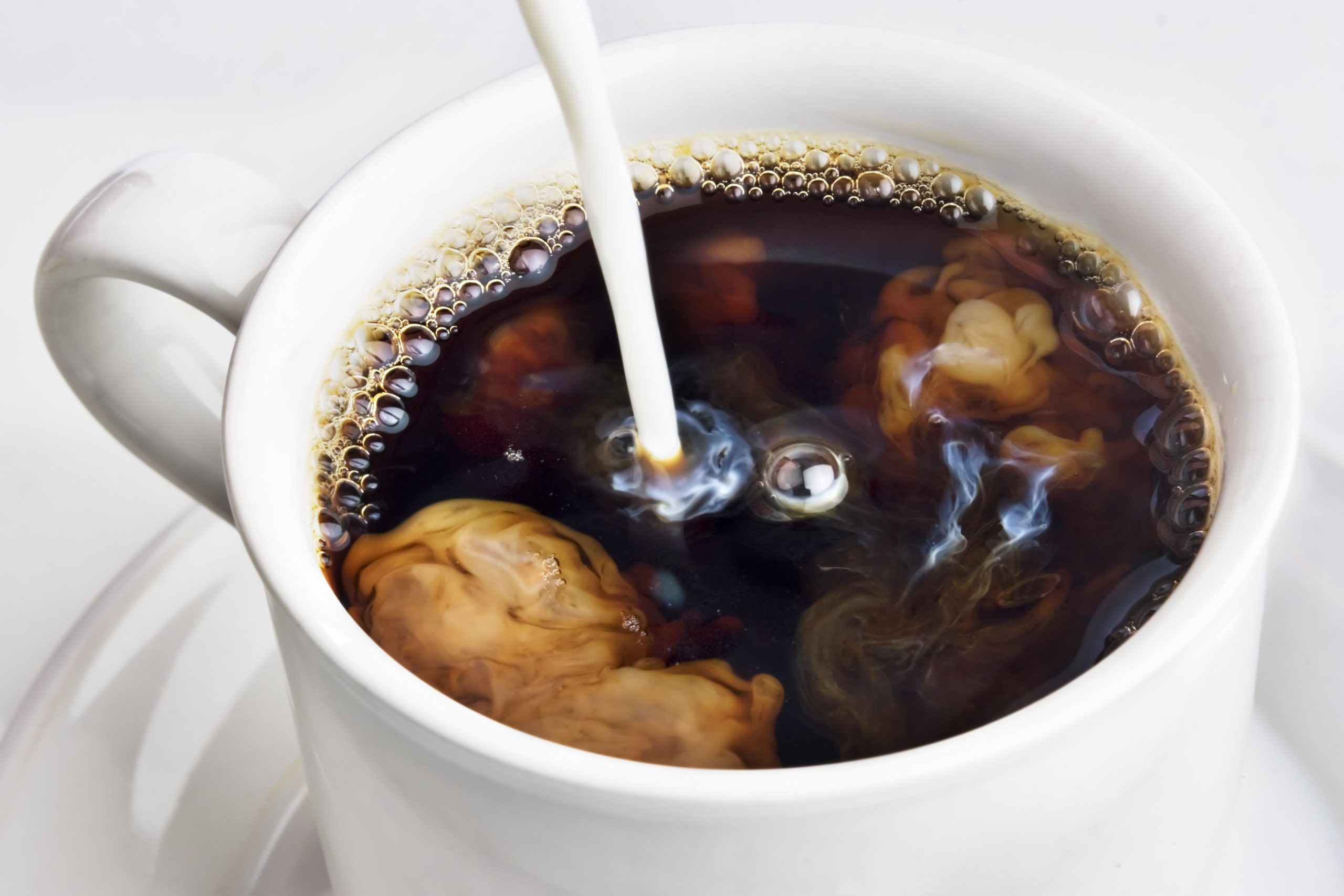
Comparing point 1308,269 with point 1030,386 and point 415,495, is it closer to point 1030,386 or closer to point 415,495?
point 1030,386

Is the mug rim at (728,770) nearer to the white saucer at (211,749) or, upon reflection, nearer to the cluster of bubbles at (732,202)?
the cluster of bubbles at (732,202)

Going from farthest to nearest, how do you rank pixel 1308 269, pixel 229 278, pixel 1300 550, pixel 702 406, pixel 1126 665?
pixel 1308 269 → pixel 1300 550 → pixel 702 406 → pixel 229 278 → pixel 1126 665

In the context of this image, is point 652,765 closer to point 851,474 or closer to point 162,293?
point 851,474

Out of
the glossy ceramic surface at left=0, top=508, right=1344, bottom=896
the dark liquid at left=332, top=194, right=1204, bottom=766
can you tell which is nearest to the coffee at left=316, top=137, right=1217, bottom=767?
the dark liquid at left=332, top=194, right=1204, bottom=766

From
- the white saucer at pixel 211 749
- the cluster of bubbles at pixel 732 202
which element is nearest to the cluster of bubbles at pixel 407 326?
the cluster of bubbles at pixel 732 202

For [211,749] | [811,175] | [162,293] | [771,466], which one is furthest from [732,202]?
[211,749]

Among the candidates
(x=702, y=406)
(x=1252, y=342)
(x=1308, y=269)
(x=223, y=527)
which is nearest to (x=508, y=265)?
(x=702, y=406)
